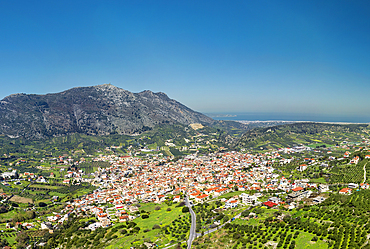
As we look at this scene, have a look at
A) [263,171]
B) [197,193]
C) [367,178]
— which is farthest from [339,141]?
[197,193]

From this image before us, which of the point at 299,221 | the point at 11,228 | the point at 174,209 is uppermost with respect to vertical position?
the point at 299,221

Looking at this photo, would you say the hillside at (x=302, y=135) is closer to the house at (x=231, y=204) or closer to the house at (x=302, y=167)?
the house at (x=302, y=167)

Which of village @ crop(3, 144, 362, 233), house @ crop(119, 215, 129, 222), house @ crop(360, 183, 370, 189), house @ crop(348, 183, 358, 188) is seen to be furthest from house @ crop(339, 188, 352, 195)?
house @ crop(119, 215, 129, 222)

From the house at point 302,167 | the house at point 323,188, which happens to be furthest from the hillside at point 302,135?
the house at point 323,188

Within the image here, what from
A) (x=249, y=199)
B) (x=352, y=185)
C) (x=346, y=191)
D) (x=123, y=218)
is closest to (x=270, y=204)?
(x=249, y=199)

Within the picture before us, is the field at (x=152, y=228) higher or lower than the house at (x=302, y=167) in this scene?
lower

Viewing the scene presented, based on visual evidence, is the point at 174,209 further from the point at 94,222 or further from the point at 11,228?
the point at 11,228

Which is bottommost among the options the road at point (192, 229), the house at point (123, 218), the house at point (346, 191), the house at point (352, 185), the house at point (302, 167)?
the house at point (123, 218)

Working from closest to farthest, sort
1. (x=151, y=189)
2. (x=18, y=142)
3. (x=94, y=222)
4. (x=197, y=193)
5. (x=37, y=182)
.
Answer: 1. (x=94, y=222)
2. (x=197, y=193)
3. (x=151, y=189)
4. (x=37, y=182)
5. (x=18, y=142)
